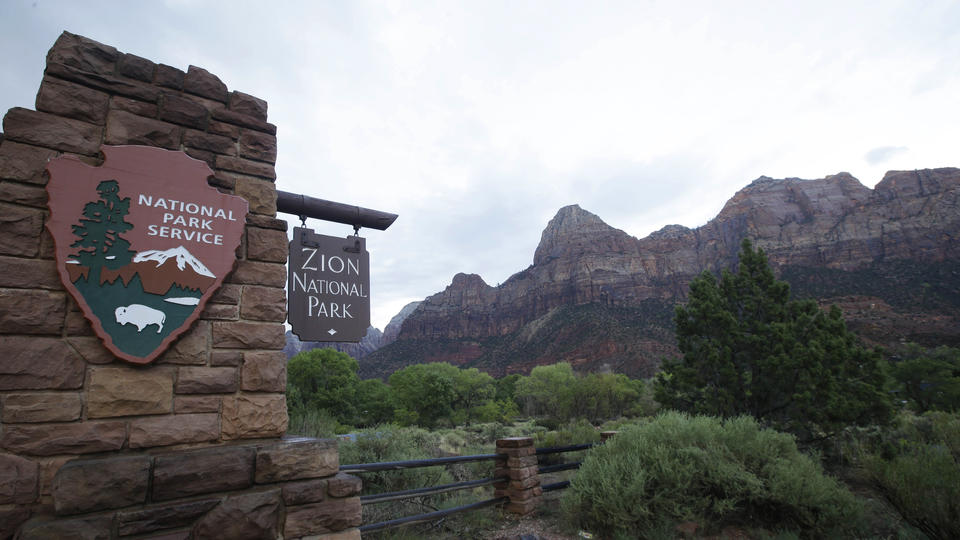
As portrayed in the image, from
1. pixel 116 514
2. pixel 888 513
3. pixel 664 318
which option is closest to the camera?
pixel 116 514

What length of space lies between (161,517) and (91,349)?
→ 0.86m

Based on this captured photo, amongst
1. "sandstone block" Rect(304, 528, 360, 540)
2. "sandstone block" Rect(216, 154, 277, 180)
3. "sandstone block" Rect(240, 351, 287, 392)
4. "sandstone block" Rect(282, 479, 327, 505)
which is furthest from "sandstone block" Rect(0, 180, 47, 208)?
"sandstone block" Rect(304, 528, 360, 540)

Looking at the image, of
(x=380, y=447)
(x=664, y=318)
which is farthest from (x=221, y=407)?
(x=664, y=318)

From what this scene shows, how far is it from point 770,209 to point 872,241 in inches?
887

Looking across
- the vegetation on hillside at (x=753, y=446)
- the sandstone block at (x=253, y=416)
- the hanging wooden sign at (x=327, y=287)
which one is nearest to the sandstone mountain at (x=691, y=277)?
the vegetation on hillside at (x=753, y=446)

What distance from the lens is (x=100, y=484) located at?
1.92 metres

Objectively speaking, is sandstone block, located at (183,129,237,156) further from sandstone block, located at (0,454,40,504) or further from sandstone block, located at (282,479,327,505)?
sandstone block, located at (282,479,327,505)

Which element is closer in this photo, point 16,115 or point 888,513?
point 16,115

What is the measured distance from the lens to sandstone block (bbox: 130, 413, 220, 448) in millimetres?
2131

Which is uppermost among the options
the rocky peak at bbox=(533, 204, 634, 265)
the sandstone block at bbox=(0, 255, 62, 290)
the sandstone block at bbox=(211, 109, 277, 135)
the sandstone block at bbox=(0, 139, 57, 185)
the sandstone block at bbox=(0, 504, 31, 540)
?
the rocky peak at bbox=(533, 204, 634, 265)

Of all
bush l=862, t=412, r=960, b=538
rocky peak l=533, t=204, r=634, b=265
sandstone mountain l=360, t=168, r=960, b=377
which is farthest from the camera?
rocky peak l=533, t=204, r=634, b=265

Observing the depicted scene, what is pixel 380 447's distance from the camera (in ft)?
28.4

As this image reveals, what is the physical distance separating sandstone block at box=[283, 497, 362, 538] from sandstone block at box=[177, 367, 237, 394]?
735 millimetres

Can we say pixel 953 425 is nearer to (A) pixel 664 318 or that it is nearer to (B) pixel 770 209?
(A) pixel 664 318
